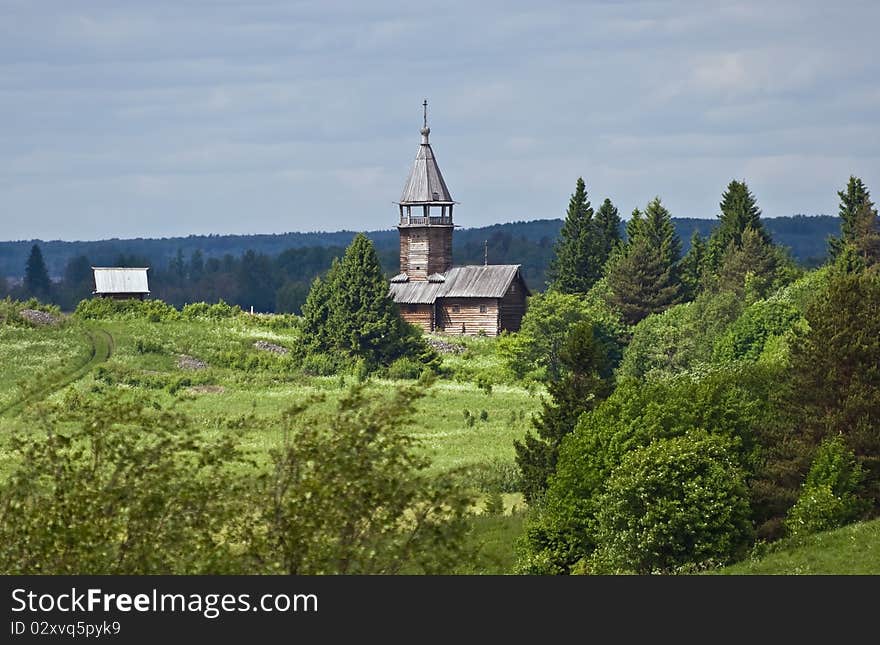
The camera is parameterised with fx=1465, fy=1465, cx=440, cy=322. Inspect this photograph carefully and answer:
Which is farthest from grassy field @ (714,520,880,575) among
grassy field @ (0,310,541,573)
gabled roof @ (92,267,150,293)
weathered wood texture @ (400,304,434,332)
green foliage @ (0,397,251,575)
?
gabled roof @ (92,267,150,293)

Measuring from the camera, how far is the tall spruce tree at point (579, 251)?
350 feet

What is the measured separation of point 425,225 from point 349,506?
275 feet

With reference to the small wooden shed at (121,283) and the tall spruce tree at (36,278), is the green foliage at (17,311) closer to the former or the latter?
the small wooden shed at (121,283)

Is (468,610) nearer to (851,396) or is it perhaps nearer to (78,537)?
(78,537)

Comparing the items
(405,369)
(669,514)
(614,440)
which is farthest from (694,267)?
(669,514)

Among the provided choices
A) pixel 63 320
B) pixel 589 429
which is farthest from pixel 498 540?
pixel 63 320

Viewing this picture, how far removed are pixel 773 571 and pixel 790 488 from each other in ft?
23.8

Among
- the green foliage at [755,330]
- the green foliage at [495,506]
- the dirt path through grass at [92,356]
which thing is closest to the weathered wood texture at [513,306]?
the green foliage at [755,330]

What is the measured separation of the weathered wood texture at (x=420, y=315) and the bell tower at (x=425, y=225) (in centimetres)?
263

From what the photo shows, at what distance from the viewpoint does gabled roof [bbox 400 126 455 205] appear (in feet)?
338

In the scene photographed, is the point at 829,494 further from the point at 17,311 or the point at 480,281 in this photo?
the point at 17,311

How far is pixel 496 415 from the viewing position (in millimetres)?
68000

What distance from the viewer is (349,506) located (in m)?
20.1

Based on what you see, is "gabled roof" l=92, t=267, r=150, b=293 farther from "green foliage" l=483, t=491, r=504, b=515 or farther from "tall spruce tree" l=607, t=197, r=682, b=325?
"green foliage" l=483, t=491, r=504, b=515
